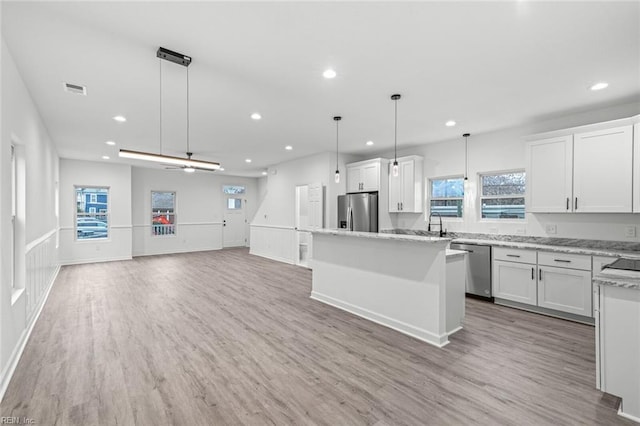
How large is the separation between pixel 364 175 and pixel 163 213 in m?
7.02

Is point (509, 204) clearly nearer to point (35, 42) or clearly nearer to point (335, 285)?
point (335, 285)

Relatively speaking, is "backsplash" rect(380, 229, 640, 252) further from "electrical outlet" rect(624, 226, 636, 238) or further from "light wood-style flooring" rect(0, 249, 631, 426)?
"light wood-style flooring" rect(0, 249, 631, 426)

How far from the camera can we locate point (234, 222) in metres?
11.4

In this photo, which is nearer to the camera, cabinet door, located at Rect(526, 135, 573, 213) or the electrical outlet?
the electrical outlet

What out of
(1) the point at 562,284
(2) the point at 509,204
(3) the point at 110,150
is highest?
(3) the point at 110,150

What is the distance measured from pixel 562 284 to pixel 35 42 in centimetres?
628

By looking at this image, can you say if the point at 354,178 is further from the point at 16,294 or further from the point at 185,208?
the point at 185,208

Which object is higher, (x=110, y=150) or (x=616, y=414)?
(x=110, y=150)

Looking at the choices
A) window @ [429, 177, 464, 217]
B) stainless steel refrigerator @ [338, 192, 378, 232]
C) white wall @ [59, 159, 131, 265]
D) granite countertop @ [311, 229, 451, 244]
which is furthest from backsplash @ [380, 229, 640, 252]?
white wall @ [59, 159, 131, 265]

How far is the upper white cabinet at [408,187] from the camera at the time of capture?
20.1 feet

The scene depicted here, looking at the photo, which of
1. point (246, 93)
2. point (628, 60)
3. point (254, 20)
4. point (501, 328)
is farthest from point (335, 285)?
point (628, 60)

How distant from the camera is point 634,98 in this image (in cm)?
370

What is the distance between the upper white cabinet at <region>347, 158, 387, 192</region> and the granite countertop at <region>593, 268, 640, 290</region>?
4.34 m

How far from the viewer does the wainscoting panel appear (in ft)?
26.6
